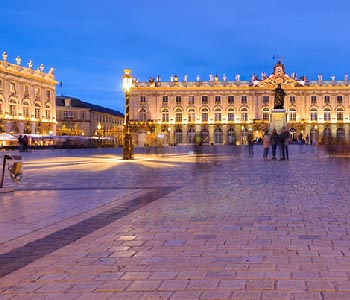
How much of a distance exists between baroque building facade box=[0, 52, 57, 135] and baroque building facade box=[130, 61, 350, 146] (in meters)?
14.6

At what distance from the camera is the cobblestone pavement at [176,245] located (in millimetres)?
3719

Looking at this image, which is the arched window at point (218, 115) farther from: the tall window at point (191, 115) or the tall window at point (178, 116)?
the tall window at point (178, 116)

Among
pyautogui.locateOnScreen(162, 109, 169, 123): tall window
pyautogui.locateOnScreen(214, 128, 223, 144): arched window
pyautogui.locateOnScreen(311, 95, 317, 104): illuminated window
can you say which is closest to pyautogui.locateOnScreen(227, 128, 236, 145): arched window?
pyautogui.locateOnScreen(214, 128, 223, 144): arched window

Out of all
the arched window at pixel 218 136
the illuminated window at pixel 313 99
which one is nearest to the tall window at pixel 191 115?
the arched window at pixel 218 136

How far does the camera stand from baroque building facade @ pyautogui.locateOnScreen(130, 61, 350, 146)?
86.3 meters

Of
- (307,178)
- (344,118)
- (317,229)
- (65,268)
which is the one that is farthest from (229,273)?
(344,118)

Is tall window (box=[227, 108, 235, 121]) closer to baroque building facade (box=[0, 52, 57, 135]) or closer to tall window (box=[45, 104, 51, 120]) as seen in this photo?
baroque building facade (box=[0, 52, 57, 135])

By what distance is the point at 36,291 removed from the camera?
369cm

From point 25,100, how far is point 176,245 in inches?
2804

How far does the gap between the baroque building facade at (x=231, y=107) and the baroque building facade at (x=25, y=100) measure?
1463 centimetres

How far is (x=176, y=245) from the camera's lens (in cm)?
513

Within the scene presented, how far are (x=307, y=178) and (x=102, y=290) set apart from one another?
9.86 meters

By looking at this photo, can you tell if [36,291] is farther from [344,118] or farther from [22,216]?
[344,118]

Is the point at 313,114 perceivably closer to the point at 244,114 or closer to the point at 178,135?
the point at 244,114
